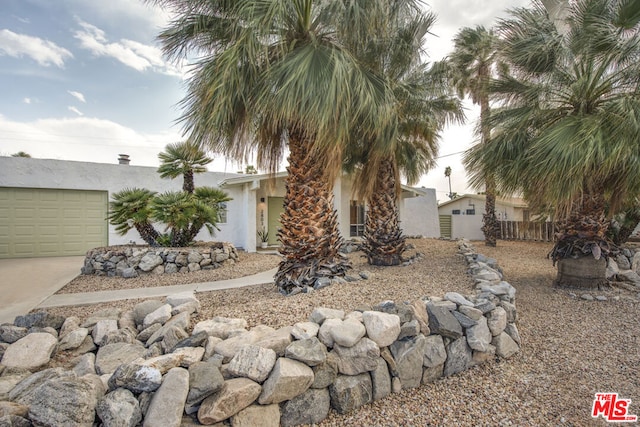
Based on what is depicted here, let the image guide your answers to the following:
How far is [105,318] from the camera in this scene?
383cm

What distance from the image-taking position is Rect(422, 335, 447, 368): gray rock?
3117 mm

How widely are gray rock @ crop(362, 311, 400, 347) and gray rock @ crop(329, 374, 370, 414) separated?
34cm

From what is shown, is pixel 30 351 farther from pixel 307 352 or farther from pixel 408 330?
pixel 408 330

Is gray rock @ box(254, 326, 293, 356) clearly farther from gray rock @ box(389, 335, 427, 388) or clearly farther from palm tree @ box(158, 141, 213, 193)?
palm tree @ box(158, 141, 213, 193)

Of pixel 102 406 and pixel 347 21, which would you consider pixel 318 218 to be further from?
pixel 102 406

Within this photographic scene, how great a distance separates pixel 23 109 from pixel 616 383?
15399 mm

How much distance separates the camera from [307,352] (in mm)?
2537

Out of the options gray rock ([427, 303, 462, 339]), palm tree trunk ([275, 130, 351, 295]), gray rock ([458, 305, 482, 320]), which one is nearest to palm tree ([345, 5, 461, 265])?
palm tree trunk ([275, 130, 351, 295])

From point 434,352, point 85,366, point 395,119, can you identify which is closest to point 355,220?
point 395,119

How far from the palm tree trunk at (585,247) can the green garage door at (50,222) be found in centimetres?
1429

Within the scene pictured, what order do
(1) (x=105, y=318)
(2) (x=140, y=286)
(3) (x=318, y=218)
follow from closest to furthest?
(1) (x=105, y=318) → (3) (x=318, y=218) → (2) (x=140, y=286)

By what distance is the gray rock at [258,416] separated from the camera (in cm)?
220

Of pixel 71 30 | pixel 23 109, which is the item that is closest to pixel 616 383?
pixel 71 30

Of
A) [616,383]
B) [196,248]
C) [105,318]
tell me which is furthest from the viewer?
[196,248]
